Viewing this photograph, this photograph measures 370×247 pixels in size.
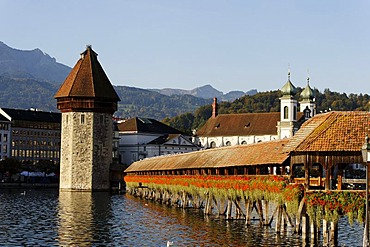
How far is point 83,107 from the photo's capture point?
9425 centimetres

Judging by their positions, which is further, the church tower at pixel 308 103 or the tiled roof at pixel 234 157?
the church tower at pixel 308 103

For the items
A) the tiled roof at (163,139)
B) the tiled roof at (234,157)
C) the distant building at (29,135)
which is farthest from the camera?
the distant building at (29,135)

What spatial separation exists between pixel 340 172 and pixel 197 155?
2263 centimetres

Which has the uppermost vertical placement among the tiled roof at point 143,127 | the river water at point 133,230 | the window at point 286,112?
the window at point 286,112

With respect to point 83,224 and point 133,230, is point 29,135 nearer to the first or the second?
point 83,224

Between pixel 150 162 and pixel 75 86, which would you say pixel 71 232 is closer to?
pixel 150 162

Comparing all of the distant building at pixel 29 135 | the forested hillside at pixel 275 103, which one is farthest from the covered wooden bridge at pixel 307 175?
the forested hillside at pixel 275 103

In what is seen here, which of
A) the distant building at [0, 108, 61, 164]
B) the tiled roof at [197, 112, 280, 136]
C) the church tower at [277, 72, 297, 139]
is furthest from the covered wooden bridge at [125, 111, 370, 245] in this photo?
the distant building at [0, 108, 61, 164]

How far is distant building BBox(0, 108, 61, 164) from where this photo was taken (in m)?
139

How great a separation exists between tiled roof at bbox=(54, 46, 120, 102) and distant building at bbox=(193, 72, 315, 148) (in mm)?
41991

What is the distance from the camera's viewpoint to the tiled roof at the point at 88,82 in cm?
9444

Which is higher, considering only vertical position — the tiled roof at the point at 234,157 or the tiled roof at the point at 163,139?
the tiled roof at the point at 163,139

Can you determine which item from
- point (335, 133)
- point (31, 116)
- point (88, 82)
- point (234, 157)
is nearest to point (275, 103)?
point (31, 116)

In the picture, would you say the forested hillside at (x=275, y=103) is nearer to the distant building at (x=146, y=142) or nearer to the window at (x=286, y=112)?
the distant building at (x=146, y=142)
